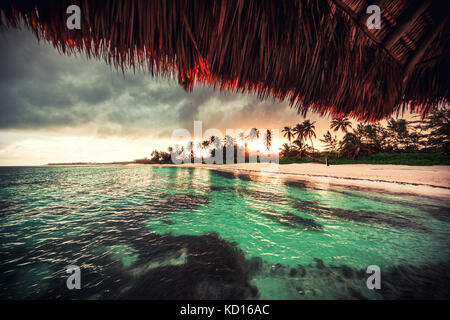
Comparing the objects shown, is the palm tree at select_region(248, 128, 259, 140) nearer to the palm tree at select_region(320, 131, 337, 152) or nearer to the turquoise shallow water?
the palm tree at select_region(320, 131, 337, 152)

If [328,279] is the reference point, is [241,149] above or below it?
above

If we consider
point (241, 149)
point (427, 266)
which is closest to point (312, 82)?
point (427, 266)

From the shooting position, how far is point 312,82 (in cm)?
202

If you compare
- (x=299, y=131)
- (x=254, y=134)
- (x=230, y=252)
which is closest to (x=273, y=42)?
(x=230, y=252)

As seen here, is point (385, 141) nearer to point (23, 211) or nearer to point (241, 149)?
point (241, 149)

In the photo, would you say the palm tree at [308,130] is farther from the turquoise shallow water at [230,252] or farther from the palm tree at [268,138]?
the turquoise shallow water at [230,252]

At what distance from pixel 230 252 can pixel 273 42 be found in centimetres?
429

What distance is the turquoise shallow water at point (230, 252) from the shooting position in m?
2.72

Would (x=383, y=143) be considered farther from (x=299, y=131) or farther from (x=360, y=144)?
(x=299, y=131)

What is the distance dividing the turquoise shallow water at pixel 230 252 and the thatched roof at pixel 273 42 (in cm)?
333

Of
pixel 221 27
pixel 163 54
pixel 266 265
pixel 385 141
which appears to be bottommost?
pixel 266 265

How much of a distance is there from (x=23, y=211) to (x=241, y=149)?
164ft

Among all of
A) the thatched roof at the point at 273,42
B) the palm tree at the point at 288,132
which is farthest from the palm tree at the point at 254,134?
the thatched roof at the point at 273,42
